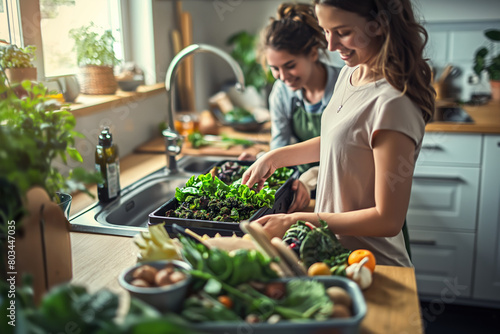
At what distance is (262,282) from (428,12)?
2.62 m

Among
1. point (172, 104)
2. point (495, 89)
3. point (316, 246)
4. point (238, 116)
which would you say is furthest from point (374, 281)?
point (495, 89)

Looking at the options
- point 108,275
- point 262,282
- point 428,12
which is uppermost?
point 428,12

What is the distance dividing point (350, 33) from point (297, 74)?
69 cm

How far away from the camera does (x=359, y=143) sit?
115 centimetres

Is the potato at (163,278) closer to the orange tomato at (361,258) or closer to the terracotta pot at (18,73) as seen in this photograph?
the orange tomato at (361,258)

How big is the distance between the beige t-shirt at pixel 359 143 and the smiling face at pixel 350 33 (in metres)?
0.08

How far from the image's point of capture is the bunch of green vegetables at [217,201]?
124cm

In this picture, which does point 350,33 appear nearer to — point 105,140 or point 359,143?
point 359,143

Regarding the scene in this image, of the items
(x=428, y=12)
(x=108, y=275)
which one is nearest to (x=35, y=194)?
(x=108, y=275)

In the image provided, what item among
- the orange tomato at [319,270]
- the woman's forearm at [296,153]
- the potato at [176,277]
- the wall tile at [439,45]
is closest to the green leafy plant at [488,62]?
the wall tile at [439,45]

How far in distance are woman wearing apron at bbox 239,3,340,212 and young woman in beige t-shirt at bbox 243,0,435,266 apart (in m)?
0.46

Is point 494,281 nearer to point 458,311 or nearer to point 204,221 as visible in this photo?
point 458,311

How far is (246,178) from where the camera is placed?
1427 millimetres

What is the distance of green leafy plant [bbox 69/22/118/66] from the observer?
6.35 feet
